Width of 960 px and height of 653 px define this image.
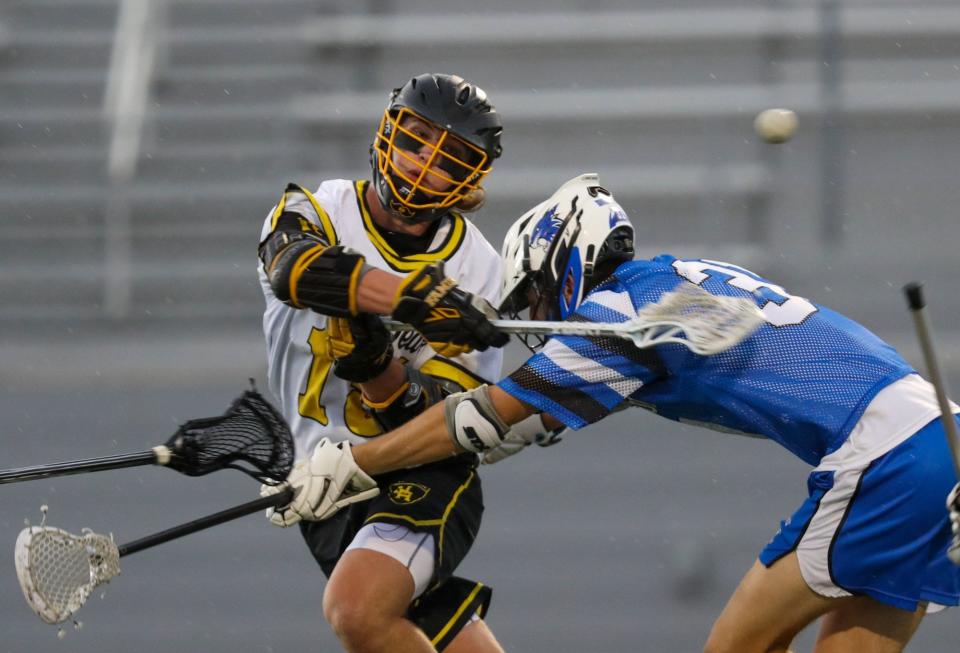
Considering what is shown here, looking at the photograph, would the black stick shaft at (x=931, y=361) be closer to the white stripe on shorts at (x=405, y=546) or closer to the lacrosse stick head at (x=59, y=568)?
the white stripe on shorts at (x=405, y=546)

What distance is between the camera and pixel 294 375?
10.0 ft

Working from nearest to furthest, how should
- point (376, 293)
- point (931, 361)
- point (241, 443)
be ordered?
point (931, 361)
point (376, 293)
point (241, 443)

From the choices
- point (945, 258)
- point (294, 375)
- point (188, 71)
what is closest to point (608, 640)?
point (945, 258)

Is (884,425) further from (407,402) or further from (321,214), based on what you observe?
(321,214)

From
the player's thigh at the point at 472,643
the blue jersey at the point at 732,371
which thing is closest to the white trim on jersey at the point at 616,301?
the blue jersey at the point at 732,371

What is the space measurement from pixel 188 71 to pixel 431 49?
1247 millimetres

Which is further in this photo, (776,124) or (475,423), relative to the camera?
(776,124)

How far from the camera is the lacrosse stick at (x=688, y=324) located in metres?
2.53

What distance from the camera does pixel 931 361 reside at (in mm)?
2348

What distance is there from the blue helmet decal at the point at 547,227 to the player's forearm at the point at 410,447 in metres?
0.38

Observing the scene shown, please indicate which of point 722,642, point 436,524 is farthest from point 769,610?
point 436,524

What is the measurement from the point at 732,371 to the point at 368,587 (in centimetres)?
80

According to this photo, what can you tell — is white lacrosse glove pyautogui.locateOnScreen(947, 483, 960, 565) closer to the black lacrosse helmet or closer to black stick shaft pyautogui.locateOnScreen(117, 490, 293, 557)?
the black lacrosse helmet

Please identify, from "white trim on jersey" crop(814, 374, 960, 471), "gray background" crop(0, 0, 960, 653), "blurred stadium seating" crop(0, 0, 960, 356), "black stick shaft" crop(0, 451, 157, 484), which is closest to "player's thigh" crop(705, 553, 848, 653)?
"white trim on jersey" crop(814, 374, 960, 471)
